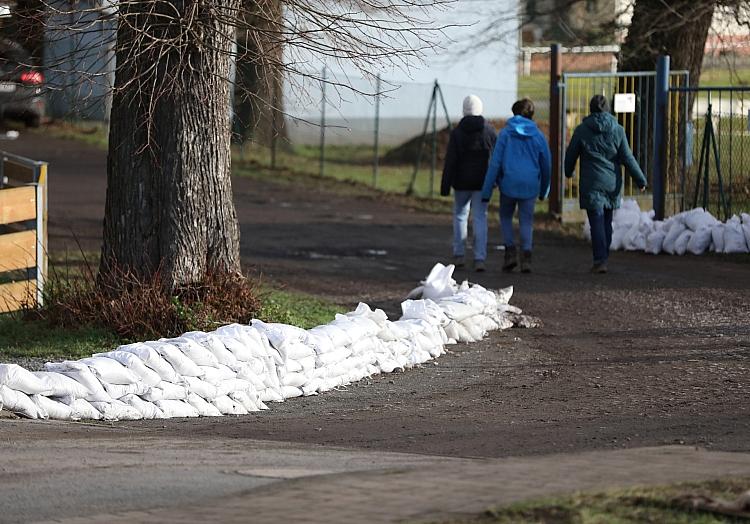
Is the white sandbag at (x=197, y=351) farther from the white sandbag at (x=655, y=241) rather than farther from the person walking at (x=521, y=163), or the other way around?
the white sandbag at (x=655, y=241)

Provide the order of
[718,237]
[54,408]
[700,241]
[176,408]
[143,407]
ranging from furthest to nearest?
[700,241]
[718,237]
[176,408]
[143,407]
[54,408]

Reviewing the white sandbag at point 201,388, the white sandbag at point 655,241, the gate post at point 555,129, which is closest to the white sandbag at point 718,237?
the white sandbag at point 655,241

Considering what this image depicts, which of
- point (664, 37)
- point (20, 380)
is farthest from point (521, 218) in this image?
point (664, 37)

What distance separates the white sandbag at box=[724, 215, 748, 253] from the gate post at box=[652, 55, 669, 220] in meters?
1.57

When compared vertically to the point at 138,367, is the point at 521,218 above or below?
above

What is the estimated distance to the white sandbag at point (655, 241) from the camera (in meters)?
16.8

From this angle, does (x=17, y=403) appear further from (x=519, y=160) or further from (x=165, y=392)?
(x=519, y=160)

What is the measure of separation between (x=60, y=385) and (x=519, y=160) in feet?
24.8

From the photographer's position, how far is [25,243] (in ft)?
41.1

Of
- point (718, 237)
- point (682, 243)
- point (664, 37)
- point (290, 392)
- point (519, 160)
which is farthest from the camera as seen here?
point (664, 37)

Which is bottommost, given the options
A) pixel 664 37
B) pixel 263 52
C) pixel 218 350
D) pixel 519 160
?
pixel 218 350

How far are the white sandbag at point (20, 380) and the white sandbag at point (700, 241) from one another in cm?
1024

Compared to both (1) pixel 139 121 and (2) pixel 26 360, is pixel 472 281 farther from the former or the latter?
(2) pixel 26 360

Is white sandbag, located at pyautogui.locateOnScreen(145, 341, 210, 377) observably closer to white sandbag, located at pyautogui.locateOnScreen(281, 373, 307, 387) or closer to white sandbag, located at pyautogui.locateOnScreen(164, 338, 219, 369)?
white sandbag, located at pyautogui.locateOnScreen(164, 338, 219, 369)
